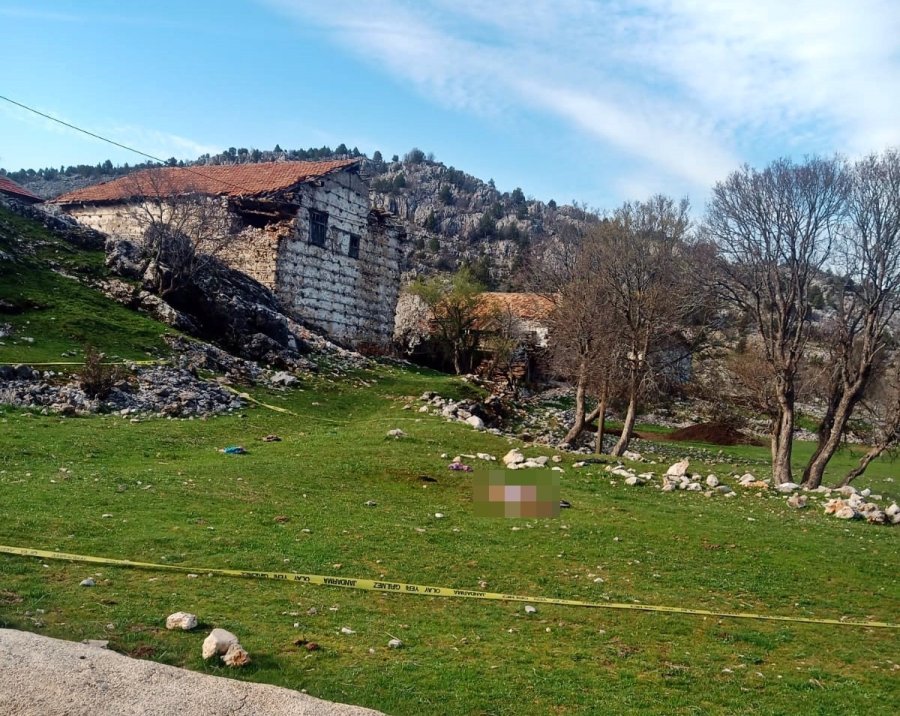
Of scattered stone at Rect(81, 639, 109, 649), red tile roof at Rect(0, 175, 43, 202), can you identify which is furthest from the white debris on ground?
red tile roof at Rect(0, 175, 43, 202)

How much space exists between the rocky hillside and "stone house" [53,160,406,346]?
150ft

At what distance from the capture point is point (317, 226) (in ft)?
129

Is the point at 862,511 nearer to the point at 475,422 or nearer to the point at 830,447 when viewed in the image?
the point at 830,447

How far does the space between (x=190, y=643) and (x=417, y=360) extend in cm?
4044

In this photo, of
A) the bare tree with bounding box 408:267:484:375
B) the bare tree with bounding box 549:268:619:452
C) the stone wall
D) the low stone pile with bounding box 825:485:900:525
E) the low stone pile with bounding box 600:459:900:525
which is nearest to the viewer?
the low stone pile with bounding box 825:485:900:525

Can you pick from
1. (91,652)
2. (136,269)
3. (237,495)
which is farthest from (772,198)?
(136,269)

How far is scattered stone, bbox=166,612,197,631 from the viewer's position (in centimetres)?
695

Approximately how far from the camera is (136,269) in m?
30.4

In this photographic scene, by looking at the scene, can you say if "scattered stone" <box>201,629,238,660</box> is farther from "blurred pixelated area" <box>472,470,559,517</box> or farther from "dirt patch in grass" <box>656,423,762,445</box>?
"dirt patch in grass" <box>656,423,762,445</box>

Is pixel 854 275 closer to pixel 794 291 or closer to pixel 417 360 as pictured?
pixel 794 291

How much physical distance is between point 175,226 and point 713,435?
29.0 metres

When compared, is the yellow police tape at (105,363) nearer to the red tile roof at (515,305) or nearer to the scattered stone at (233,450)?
the scattered stone at (233,450)

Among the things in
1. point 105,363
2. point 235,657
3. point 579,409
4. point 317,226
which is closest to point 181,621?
point 235,657

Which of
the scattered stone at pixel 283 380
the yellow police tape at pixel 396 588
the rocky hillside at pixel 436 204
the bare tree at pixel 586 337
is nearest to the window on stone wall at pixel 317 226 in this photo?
the scattered stone at pixel 283 380
